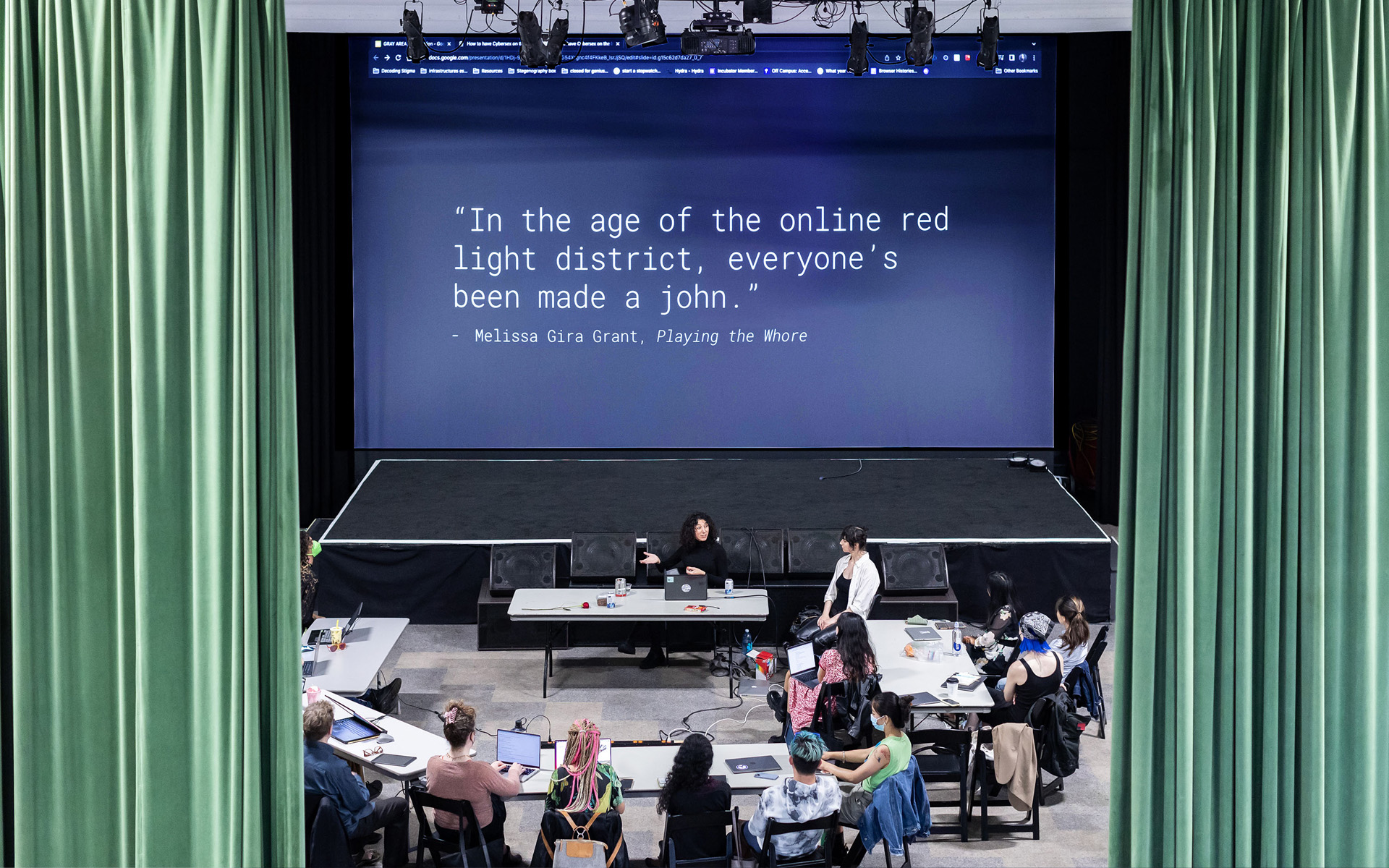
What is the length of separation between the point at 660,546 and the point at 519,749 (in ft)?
11.1

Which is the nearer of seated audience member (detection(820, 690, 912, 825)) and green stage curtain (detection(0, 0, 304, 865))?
green stage curtain (detection(0, 0, 304, 865))

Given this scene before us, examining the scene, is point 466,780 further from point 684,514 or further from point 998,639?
point 684,514

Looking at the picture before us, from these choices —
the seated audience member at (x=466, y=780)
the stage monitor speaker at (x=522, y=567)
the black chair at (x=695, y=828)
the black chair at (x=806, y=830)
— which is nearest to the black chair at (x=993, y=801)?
the black chair at (x=806, y=830)

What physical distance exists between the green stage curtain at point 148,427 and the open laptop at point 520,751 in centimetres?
284

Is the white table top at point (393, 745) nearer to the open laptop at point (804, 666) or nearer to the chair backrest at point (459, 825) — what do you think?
the chair backrest at point (459, 825)

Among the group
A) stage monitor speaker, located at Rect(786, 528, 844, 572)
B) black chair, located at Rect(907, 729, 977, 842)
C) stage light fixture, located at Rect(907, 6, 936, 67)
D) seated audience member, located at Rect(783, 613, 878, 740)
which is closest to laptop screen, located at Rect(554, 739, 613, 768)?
seated audience member, located at Rect(783, 613, 878, 740)

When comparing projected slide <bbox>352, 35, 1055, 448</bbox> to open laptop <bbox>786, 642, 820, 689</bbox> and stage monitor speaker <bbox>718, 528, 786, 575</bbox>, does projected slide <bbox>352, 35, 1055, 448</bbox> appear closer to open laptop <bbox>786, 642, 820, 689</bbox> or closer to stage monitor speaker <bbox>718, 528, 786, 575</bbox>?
stage monitor speaker <bbox>718, 528, 786, 575</bbox>

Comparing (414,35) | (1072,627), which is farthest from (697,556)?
(414,35)

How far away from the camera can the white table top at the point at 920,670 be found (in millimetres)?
6125

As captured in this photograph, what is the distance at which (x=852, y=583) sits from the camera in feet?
24.1

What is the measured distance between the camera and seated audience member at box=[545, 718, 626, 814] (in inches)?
188

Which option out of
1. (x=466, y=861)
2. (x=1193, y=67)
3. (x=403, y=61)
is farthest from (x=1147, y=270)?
(x=403, y=61)

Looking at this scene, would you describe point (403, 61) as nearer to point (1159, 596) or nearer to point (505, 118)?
point (505, 118)

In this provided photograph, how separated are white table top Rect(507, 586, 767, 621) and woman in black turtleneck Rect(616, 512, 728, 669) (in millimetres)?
200
